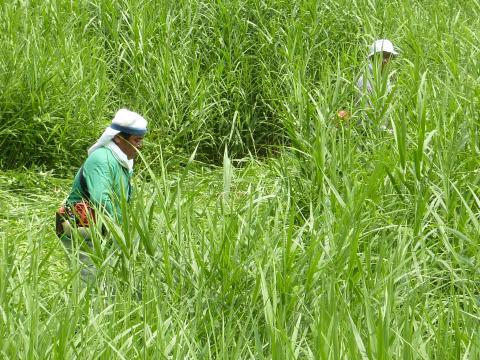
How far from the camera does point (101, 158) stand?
187 inches

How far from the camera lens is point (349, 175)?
4809mm

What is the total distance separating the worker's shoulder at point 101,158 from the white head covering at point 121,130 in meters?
0.03

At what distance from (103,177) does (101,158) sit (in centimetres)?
9

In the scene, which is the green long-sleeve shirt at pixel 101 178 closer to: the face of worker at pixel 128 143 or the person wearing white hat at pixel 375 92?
the face of worker at pixel 128 143

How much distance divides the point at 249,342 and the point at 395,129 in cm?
168

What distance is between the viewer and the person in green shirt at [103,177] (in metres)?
4.50

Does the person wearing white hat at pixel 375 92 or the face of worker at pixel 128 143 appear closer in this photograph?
the face of worker at pixel 128 143

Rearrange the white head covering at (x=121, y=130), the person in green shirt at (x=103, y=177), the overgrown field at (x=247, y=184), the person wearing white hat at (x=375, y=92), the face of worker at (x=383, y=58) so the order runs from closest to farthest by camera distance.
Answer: the overgrown field at (x=247, y=184) < the person in green shirt at (x=103, y=177) < the white head covering at (x=121, y=130) < the person wearing white hat at (x=375, y=92) < the face of worker at (x=383, y=58)

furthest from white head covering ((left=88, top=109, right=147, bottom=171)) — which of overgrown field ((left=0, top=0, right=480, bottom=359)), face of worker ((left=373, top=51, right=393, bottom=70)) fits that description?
face of worker ((left=373, top=51, right=393, bottom=70))

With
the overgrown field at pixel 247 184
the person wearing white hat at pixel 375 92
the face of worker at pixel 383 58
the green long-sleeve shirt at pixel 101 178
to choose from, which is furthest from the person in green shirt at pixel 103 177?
the face of worker at pixel 383 58

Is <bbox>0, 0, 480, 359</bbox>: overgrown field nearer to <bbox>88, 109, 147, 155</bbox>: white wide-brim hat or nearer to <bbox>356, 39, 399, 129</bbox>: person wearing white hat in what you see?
<bbox>356, 39, 399, 129</bbox>: person wearing white hat

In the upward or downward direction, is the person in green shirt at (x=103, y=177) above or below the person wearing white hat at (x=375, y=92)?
below

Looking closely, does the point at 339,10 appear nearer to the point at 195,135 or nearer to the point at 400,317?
the point at 195,135

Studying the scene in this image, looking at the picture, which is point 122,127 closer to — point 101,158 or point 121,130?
point 121,130
